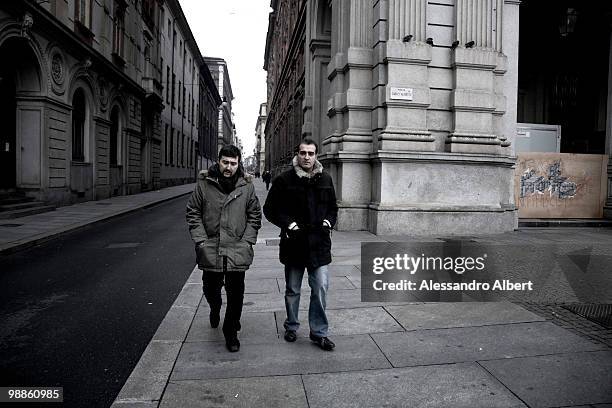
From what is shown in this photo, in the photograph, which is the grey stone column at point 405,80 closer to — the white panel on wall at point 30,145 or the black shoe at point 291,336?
the black shoe at point 291,336

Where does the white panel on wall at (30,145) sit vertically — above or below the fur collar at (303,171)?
above

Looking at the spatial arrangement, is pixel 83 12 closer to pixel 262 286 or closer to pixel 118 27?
pixel 118 27

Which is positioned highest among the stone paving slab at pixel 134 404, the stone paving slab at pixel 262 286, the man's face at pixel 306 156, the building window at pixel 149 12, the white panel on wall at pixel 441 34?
the building window at pixel 149 12

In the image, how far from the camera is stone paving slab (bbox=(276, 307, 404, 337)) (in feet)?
14.7

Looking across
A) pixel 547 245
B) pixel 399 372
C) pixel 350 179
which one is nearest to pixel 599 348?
pixel 399 372

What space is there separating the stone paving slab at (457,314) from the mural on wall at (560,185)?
847 cm

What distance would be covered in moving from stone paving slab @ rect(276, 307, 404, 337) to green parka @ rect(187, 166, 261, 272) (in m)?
1.02

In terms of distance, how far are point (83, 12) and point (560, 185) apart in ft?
60.8

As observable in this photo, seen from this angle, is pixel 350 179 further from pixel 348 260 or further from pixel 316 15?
pixel 316 15

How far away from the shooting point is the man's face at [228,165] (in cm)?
394

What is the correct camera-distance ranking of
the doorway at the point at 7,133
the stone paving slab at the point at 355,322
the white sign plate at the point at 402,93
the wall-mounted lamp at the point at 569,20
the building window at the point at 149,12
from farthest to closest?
the building window at the point at 149,12 → the doorway at the point at 7,133 → the wall-mounted lamp at the point at 569,20 → the white sign plate at the point at 402,93 → the stone paving slab at the point at 355,322

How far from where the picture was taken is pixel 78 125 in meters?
19.2

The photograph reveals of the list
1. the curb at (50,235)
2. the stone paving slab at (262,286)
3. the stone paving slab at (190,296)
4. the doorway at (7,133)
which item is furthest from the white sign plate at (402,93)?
the doorway at (7,133)

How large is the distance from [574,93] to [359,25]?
11.6 m
